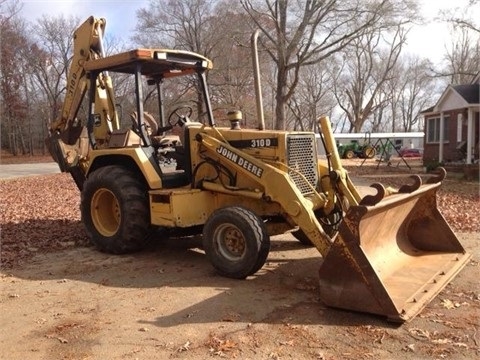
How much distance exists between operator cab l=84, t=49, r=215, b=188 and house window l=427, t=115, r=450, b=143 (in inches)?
887

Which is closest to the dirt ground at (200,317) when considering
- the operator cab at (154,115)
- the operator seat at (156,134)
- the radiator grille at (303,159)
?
the radiator grille at (303,159)

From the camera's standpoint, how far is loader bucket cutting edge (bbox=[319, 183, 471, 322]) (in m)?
4.47

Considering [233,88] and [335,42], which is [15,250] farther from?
[233,88]

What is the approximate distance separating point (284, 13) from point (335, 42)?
3425 millimetres

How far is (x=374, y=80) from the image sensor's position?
214ft

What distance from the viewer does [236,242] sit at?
5812 mm

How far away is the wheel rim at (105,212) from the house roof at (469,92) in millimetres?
20262

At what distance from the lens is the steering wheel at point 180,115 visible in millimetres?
7191

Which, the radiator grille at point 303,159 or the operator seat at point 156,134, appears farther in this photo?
the operator seat at point 156,134

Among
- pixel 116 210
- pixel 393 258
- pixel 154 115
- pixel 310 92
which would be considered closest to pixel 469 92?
pixel 154 115

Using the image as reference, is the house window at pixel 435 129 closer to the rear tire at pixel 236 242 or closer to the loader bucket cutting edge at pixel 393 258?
the loader bucket cutting edge at pixel 393 258

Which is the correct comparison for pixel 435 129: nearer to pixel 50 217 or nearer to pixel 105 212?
pixel 50 217

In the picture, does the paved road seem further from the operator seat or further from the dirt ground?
the dirt ground

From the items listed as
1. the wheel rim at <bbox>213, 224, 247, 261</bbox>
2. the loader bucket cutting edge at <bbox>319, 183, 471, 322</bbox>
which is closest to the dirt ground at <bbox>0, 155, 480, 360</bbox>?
the loader bucket cutting edge at <bbox>319, 183, 471, 322</bbox>
